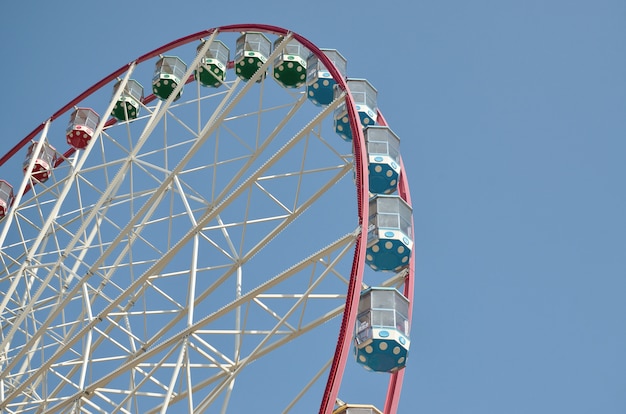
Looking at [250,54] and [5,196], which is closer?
[250,54]

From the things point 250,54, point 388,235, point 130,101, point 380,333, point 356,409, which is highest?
point 130,101

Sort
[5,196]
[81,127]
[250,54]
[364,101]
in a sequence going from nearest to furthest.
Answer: [364,101] < [250,54] < [81,127] < [5,196]

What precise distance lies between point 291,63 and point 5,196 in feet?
25.1

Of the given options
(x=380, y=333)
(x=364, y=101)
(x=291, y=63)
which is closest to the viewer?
(x=380, y=333)

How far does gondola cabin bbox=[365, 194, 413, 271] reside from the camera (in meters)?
12.2

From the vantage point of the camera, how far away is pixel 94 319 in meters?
13.8

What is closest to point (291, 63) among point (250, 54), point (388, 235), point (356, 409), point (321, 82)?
point (321, 82)

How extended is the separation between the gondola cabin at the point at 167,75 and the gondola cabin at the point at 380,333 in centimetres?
865

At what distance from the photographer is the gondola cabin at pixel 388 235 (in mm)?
12227

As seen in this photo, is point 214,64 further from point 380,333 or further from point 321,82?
point 380,333

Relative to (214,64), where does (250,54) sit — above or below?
below

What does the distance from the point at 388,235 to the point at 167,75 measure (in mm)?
7849

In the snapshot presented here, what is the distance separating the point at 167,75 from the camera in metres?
18.5

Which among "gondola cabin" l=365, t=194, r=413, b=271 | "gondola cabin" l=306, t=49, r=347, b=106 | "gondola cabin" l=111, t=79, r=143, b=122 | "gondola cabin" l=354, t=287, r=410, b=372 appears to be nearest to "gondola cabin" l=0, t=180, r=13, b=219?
"gondola cabin" l=111, t=79, r=143, b=122
